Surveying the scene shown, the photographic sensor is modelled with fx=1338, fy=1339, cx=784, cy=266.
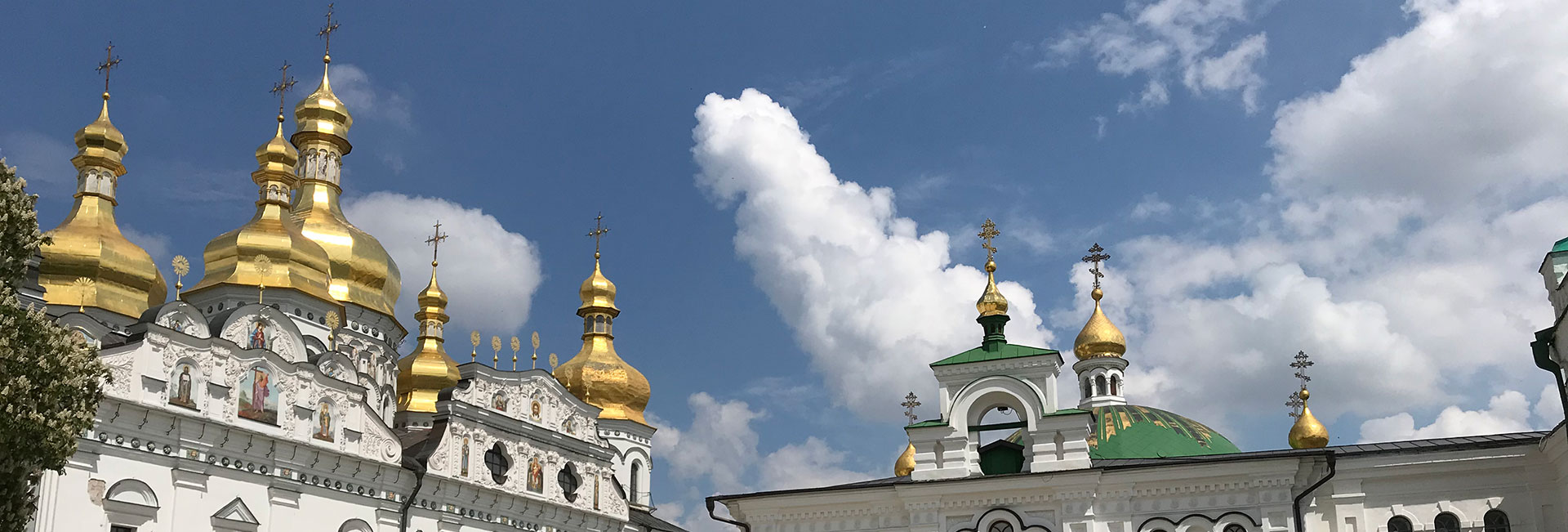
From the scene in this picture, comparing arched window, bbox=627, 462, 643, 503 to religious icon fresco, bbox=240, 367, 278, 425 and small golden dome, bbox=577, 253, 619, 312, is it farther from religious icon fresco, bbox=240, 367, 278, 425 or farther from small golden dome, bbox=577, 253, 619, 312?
religious icon fresco, bbox=240, 367, 278, 425

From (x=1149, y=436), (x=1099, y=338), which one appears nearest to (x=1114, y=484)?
(x=1149, y=436)

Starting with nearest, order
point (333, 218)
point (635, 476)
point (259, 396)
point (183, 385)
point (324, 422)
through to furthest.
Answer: point (183, 385) < point (259, 396) < point (324, 422) < point (333, 218) < point (635, 476)

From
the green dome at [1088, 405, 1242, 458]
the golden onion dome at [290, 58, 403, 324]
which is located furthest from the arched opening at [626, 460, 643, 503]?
the green dome at [1088, 405, 1242, 458]

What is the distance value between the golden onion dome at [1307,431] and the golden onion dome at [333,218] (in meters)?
22.3

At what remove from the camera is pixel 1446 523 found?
24609mm

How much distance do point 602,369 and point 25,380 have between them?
3070 centimetres

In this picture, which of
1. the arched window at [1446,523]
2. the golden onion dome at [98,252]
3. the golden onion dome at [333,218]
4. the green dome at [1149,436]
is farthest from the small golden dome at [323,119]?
the arched window at [1446,523]

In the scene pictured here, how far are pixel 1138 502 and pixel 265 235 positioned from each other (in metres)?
19.2

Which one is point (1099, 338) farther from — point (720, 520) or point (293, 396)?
point (293, 396)

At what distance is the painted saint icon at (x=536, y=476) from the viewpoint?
96.2 ft

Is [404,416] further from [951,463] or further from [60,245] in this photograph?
[951,463]

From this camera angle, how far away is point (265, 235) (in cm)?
2916

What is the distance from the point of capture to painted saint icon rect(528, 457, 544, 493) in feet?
96.2

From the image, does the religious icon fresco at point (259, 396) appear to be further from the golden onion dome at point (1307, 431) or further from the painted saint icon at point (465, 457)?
the golden onion dome at point (1307, 431)
